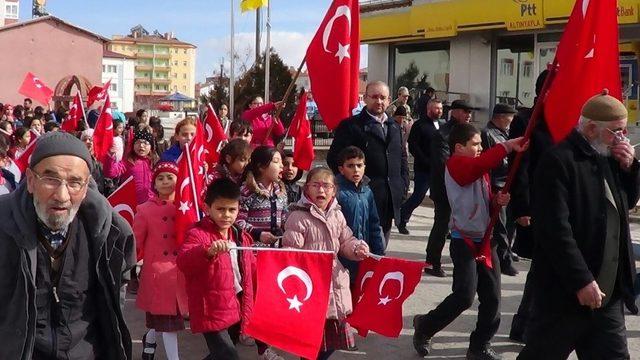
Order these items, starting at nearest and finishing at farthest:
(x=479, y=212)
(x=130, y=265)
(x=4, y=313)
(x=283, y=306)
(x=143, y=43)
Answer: (x=4, y=313), (x=130, y=265), (x=283, y=306), (x=479, y=212), (x=143, y=43)

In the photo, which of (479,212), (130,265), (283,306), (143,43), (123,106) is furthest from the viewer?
(143,43)

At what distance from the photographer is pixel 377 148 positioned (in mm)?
7027

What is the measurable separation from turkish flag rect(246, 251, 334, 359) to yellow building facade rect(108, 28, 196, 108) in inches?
5949

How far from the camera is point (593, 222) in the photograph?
3928 millimetres

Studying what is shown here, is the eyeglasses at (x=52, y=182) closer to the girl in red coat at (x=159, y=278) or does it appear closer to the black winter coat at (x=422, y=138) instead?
the girl in red coat at (x=159, y=278)

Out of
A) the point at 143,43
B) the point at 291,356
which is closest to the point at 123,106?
the point at 143,43

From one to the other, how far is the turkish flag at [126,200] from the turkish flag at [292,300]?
1692mm

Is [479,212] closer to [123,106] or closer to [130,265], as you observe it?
[130,265]

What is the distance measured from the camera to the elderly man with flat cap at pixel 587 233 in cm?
392

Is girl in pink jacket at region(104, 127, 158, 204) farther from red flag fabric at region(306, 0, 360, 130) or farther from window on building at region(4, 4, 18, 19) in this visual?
window on building at region(4, 4, 18, 19)

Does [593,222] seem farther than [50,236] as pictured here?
Yes

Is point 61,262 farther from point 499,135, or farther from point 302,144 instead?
point 499,135

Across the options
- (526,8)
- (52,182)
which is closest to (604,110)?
(52,182)

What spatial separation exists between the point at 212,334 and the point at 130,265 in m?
1.46
